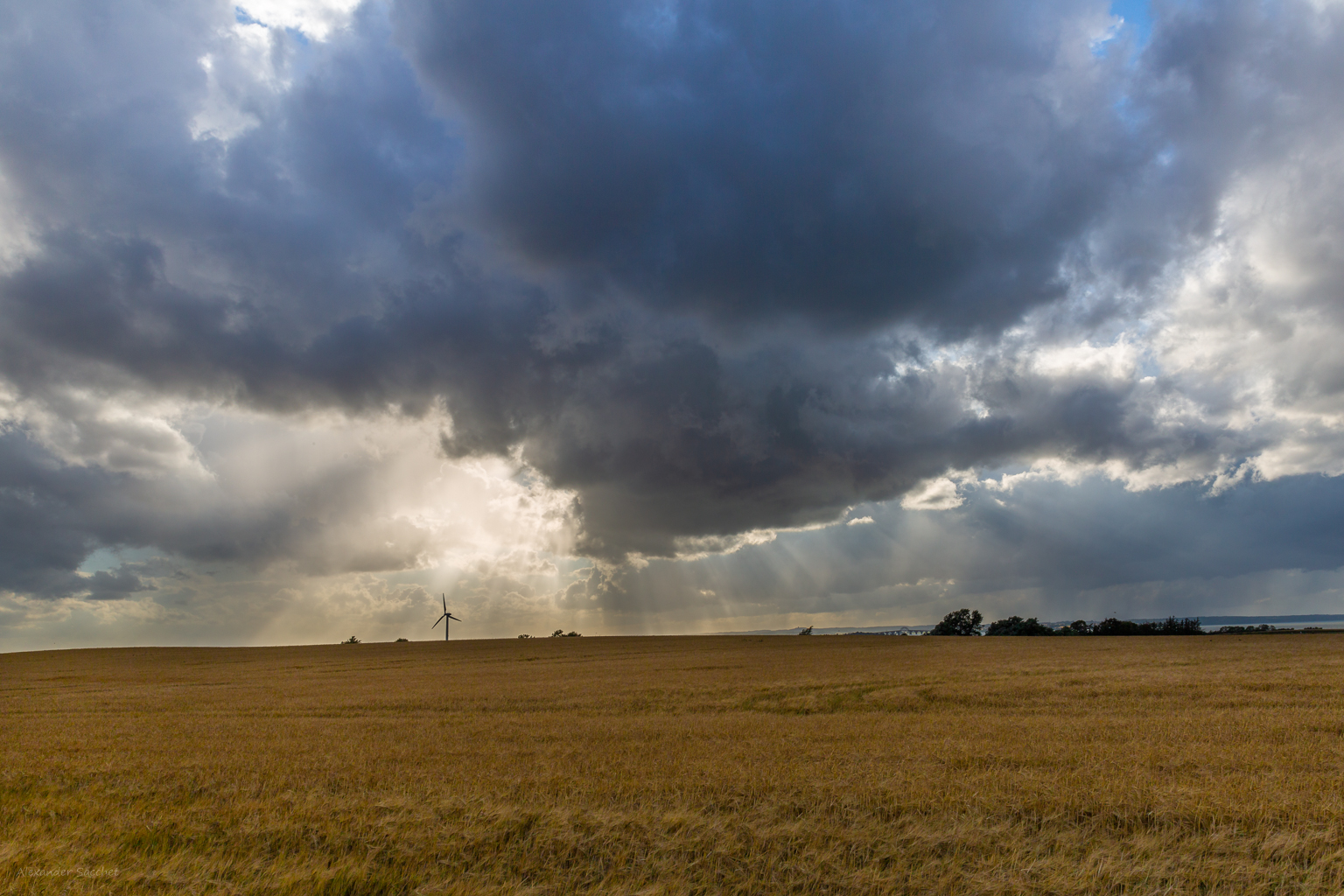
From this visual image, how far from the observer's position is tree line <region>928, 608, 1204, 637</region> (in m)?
101

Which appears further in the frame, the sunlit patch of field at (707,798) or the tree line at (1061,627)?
the tree line at (1061,627)

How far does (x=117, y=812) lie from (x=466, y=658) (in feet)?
197

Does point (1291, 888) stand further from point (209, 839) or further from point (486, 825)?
point (209, 839)

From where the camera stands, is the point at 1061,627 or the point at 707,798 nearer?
the point at 707,798

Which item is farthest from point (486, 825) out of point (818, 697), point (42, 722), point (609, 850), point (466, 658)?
point (466, 658)

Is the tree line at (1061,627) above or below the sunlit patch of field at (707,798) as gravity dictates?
below

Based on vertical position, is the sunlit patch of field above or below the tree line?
above

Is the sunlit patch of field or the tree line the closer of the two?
the sunlit patch of field

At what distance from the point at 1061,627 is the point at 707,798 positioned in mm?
122849

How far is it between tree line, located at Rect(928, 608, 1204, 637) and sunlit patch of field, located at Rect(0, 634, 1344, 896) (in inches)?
3666

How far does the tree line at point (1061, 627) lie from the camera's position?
100750 mm

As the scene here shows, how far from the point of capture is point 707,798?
32.2 feet

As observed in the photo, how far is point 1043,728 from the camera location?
626 inches

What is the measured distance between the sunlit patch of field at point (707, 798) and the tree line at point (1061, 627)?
9311 cm
